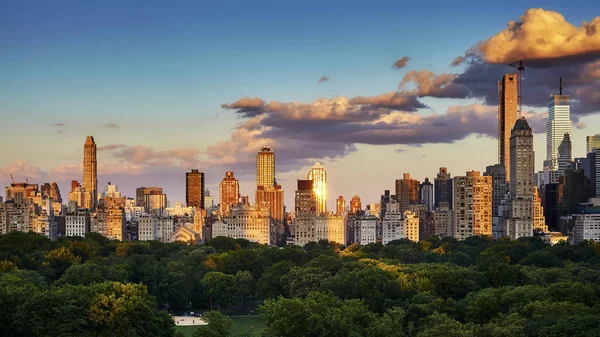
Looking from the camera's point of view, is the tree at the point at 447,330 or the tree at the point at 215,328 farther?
the tree at the point at 215,328

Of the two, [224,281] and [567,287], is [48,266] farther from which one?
[567,287]

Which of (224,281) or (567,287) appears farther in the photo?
(224,281)

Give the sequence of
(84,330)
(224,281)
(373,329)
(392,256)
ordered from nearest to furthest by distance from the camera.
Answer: (373,329) → (84,330) → (224,281) → (392,256)

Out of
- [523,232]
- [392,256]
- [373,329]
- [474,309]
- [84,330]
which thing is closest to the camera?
[373,329]

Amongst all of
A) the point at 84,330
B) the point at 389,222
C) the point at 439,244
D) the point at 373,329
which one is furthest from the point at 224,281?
the point at 389,222

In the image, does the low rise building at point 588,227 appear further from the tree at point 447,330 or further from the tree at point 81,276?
the tree at point 447,330

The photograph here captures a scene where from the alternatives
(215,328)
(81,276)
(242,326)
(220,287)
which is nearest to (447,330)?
(215,328)

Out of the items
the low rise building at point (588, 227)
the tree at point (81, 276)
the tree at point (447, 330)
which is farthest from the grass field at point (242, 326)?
the low rise building at point (588, 227)

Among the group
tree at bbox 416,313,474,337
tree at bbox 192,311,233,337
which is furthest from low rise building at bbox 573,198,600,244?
tree at bbox 192,311,233,337
